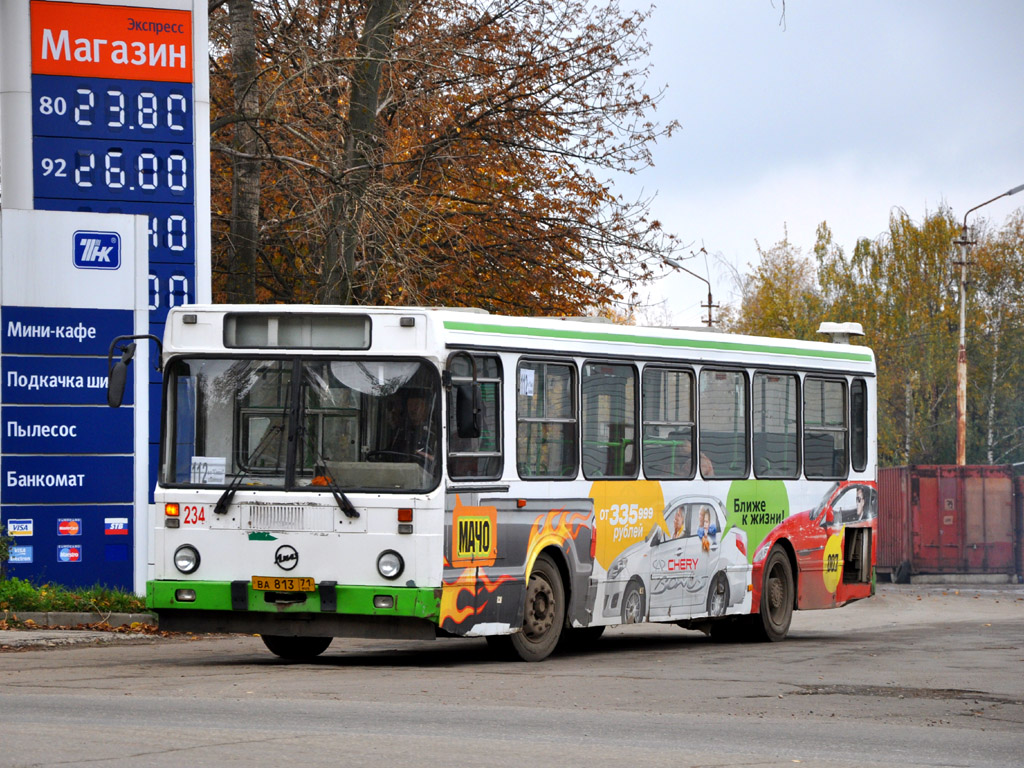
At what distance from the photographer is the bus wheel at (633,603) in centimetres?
1499

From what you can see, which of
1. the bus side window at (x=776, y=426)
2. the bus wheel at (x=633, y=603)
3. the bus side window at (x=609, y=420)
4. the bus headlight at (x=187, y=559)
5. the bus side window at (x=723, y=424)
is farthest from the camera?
the bus side window at (x=776, y=426)

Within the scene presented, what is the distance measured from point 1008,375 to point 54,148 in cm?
5150

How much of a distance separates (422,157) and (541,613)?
12024 millimetres

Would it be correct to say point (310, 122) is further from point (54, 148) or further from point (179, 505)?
point (179, 505)

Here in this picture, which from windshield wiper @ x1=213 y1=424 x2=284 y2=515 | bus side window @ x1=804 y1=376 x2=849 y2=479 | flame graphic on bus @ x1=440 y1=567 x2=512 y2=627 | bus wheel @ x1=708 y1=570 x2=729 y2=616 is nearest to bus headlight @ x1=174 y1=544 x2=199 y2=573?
→ windshield wiper @ x1=213 y1=424 x2=284 y2=515

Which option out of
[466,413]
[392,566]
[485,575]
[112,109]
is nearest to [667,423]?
[485,575]

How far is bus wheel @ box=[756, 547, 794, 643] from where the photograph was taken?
17.4 m

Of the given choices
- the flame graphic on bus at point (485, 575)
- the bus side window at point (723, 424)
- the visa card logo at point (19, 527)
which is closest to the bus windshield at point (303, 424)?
the flame graphic on bus at point (485, 575)

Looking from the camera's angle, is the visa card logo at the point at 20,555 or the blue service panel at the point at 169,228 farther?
the blue service panel at the point at 169,228

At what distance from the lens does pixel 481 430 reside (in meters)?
13.1

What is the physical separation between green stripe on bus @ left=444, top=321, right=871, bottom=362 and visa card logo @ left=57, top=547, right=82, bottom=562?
641cm

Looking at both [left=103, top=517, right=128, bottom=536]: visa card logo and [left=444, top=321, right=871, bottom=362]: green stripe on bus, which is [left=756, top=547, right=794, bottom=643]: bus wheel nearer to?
[left=444, top=321, right=871, bottom=362]: green stripe on bus

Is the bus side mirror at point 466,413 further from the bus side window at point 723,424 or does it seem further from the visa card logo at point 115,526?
the visa card logo at point 115,526

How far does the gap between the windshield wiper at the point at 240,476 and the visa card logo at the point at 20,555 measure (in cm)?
546
